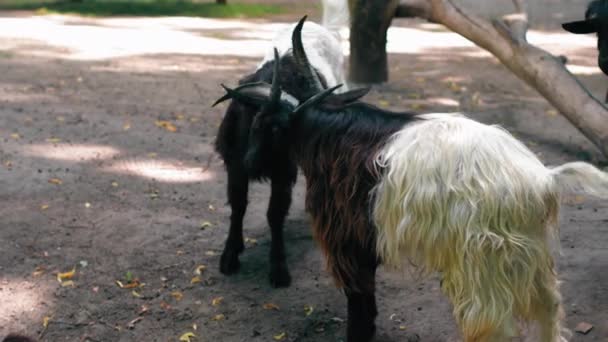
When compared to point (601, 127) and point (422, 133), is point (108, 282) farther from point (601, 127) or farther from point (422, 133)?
point (601, 127)

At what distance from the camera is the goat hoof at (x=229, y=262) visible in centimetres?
505

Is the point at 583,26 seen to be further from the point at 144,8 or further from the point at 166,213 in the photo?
the point at 144,8

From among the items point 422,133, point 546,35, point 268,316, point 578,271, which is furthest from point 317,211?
point 546,35

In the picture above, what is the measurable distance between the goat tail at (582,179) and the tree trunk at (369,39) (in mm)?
5504

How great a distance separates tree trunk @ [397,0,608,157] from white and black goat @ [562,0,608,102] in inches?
77.2

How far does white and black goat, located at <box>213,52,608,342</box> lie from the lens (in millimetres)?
3246

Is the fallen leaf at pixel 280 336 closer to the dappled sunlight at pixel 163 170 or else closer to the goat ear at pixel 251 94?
the goat ear at pixel 251 94

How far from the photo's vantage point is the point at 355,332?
159 inches

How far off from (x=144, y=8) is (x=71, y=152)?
10.7m

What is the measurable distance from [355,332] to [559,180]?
4.38 ft

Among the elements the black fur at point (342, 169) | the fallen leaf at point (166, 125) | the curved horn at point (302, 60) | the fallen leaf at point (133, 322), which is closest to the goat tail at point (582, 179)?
the black fur at point (342, 169)

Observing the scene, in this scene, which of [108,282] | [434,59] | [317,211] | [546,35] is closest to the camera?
[317,211]

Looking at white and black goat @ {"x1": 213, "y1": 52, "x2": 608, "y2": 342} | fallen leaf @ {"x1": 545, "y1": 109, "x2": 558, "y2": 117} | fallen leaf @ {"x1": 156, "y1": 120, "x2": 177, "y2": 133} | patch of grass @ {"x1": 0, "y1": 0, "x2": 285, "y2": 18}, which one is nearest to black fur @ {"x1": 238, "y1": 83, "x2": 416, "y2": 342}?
white and black goat @ {"x1": 213, "y1": 52, "x2": 608, "y2": 342}

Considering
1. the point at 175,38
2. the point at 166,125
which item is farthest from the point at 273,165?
the point at 175,38
